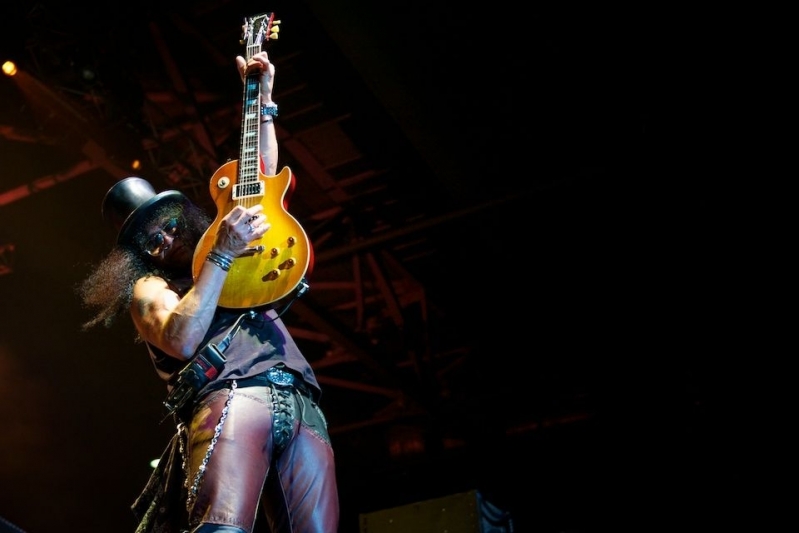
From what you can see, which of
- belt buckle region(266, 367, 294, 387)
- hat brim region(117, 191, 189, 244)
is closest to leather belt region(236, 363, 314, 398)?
belt buckle region(266, 367, 294, 387)

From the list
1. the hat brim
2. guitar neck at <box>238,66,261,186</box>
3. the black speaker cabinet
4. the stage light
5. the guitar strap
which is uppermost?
the stage light

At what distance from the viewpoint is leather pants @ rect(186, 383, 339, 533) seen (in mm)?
2332

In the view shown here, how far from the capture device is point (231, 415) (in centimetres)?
248

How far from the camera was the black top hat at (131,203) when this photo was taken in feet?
9.88

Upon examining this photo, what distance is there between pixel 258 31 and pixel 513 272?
615 cm

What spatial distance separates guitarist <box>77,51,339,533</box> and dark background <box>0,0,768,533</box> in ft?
13.4

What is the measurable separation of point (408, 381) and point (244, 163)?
6.61 m

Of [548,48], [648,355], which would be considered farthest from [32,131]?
[648,355]

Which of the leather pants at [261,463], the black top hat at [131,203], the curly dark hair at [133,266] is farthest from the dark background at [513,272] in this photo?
the leather pants at [261,463]

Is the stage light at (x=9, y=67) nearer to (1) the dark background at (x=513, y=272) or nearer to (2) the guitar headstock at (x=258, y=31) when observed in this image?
(1) the dark background at (x=513, y=272)

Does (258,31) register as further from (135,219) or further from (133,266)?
(133,266)

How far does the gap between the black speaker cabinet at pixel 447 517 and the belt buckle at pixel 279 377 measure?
485 centimetres

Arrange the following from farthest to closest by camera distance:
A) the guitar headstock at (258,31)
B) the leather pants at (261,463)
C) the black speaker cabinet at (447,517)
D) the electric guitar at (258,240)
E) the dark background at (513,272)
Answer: the black speaker cabinet at (447,517) → the dark background at (513,272) → the guitar headstock at (258,31) → the electric guitar at (258,240) → the leather pants at (261,463)

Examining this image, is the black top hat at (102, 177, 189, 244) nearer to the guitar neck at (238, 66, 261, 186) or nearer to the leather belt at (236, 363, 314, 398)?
the guitar neck at (238, 66, 261, 186)
